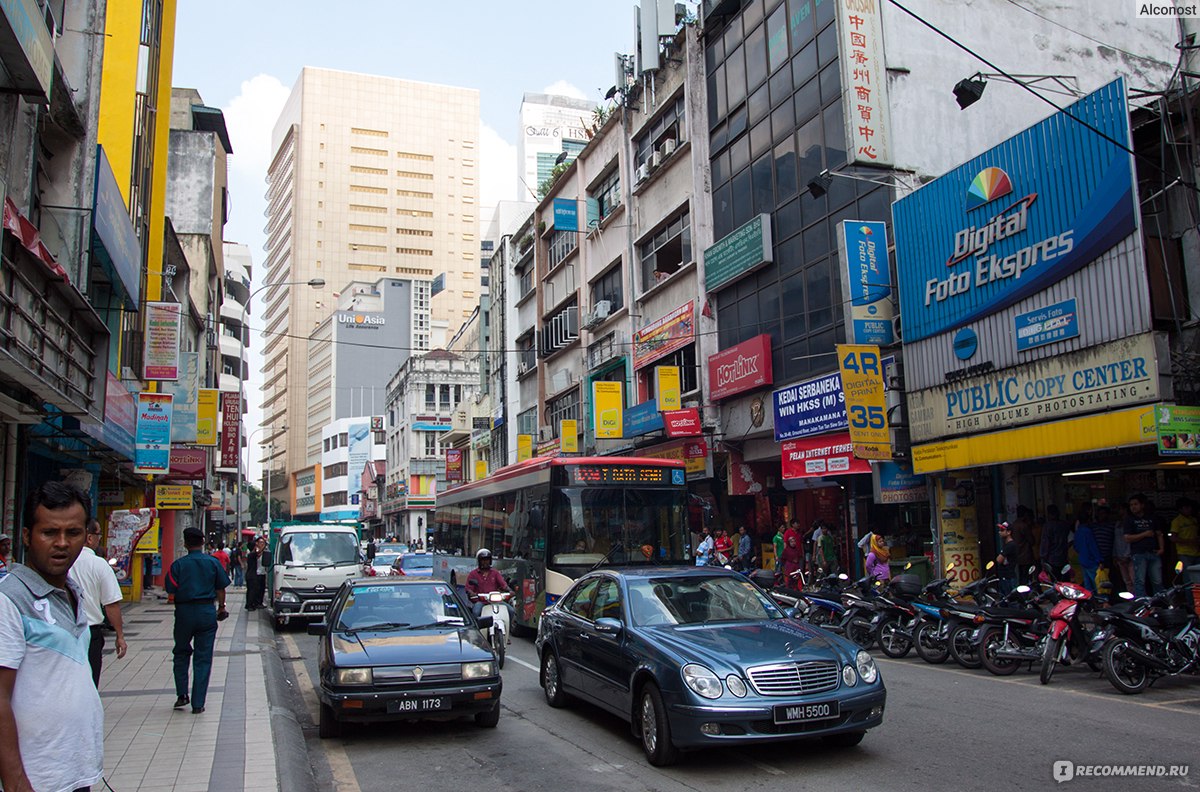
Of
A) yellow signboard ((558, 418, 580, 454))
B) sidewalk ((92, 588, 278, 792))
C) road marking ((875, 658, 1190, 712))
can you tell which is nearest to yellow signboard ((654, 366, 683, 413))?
yellow signboard ((558, 418, 580, 454))

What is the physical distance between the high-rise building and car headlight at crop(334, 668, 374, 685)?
11272 centimetres

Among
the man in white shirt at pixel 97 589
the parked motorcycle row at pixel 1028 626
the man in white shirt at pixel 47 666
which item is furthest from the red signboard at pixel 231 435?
the man in white shirt at pixel 47 666

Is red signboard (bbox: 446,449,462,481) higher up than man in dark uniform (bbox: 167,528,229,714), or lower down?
higher up

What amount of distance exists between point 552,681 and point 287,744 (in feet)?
9.94

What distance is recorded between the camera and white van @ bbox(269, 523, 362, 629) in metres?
19.2

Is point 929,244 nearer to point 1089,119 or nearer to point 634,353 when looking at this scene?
point 1089,119

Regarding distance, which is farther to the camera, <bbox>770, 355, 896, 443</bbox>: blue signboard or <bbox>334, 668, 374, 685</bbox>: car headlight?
<bbox>770, 355, 896, 443</bbox>: blue signboard

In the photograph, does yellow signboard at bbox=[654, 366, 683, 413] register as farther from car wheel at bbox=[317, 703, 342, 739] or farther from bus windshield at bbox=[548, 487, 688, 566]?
car wheel at bbox=[317, 703, 342, 739]

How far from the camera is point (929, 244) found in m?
18.5

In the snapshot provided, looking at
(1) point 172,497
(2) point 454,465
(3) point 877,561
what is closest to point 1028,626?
(3) point 877,561

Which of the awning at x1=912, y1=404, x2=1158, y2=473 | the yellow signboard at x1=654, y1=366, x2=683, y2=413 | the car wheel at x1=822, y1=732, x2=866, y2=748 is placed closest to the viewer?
the car wheel at x1=822, y1=732, x2=866, y2=748

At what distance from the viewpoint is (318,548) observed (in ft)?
67.0

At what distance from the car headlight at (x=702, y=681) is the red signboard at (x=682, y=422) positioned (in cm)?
1896

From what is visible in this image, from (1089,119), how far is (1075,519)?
22.2ft
